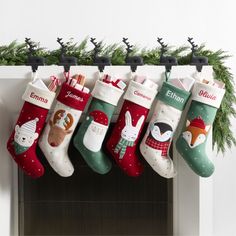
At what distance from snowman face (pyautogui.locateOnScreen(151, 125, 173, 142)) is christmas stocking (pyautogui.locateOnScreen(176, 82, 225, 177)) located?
0.06 metres

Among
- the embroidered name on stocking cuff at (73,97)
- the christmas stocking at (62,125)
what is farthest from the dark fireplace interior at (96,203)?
the embroidered name on stocking cuff at (73,97)

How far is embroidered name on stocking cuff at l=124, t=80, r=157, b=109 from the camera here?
1.48 metres

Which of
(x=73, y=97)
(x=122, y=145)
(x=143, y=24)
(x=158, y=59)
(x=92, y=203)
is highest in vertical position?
(x=143, y=24)

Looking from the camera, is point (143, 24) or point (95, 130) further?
point (143, 24)

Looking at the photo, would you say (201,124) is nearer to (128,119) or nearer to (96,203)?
(128,119)

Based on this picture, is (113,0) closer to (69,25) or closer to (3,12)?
(69,25)

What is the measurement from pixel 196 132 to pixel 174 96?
132mm

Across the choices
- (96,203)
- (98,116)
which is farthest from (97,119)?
(96,203)

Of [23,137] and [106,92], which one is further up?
[106,92]

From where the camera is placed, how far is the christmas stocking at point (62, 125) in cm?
148

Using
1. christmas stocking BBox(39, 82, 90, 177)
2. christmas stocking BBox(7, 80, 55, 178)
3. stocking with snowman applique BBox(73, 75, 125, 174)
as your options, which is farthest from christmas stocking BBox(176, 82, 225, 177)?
christmas stocking BBox(7, 80, 55, 178)

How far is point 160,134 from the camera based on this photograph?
150 centimetres

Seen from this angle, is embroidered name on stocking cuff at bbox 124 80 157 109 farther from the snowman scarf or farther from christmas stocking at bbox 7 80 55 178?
christmas stocking at bbox 7 80 55 178

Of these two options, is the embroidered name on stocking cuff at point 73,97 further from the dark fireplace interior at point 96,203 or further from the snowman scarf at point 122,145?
the dark fireplace interior at point 96,203
